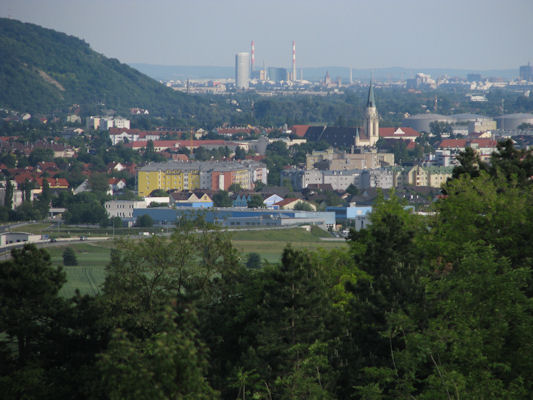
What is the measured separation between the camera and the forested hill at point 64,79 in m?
150

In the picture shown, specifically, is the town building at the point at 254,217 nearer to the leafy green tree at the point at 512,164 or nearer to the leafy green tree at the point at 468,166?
the leafy green tree at the point at 468,166

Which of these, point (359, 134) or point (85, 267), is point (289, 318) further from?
point (359, 134)

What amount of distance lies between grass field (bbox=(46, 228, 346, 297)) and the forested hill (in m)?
99.1

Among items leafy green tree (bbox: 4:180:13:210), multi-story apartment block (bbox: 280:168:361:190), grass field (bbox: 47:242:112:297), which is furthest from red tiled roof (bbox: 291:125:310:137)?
grass field (bbox: 47:242:112:297)

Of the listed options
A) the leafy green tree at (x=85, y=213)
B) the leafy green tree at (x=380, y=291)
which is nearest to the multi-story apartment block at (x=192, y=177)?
the leafy green tree at (x=85, y=213)

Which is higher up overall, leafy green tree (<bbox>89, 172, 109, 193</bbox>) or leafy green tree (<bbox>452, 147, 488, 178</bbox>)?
leafy green tree (<bbox>452, 147, 488, 178</bbox>)

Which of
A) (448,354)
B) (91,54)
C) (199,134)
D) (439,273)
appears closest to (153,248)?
(439,273)

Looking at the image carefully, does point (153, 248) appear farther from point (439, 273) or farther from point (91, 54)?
point (91, 54)

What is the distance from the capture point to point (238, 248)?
1700 inches

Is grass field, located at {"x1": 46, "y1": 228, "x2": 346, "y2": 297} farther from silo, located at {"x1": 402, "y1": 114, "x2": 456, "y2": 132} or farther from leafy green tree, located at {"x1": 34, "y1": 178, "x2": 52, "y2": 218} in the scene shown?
silo, located at {"x1": 402, "y1": 114, "x2": 456, "y2": 132}

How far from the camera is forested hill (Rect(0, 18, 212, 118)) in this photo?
494 ft

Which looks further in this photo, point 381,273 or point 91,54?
point 91,54

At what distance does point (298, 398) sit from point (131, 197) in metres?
53.0

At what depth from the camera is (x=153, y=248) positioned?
1598cm
